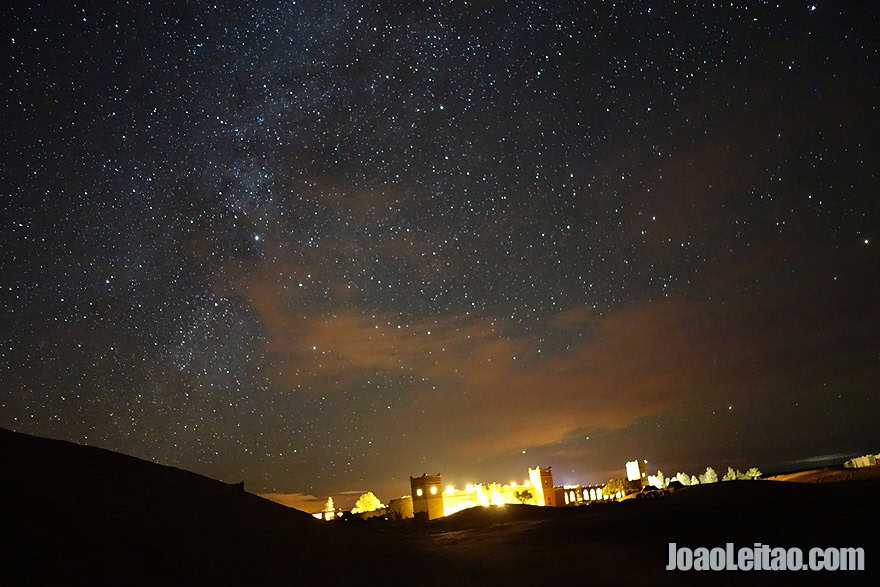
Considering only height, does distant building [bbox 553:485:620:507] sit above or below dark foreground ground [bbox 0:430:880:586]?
below

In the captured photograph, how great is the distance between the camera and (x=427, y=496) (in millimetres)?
36469

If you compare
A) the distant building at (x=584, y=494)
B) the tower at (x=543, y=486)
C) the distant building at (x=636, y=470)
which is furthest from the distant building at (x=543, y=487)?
the distant building at (x=636, y=470)

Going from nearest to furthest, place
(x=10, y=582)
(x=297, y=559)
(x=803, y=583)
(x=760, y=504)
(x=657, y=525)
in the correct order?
(x=10, y=582)
(x=803, y=583)
(x=297, y=559)
(x=657, y=525)
(x=760, y=504)

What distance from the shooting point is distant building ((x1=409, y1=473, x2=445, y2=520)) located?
36.1m

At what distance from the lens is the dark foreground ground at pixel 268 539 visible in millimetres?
7371

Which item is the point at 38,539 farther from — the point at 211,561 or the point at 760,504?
the point at 760,504

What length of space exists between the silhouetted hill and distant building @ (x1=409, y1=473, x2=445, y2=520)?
2463 centimetres

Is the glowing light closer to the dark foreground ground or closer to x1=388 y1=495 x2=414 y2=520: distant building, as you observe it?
x1=388 y1=495 x2=414 y2=520: distant building

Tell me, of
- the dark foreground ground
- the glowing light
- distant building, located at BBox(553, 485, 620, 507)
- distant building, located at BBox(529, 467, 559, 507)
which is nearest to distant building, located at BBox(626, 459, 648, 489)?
the glowing light

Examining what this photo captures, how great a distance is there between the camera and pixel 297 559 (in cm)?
960

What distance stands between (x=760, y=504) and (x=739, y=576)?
8.01 metres

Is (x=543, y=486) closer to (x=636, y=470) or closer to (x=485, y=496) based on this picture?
(x=485, y=496)

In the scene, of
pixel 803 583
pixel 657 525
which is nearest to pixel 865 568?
pixel 803 583

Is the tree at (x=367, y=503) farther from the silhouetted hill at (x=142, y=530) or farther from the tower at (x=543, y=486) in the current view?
the silhouetted hill at (x=142, y=530)
